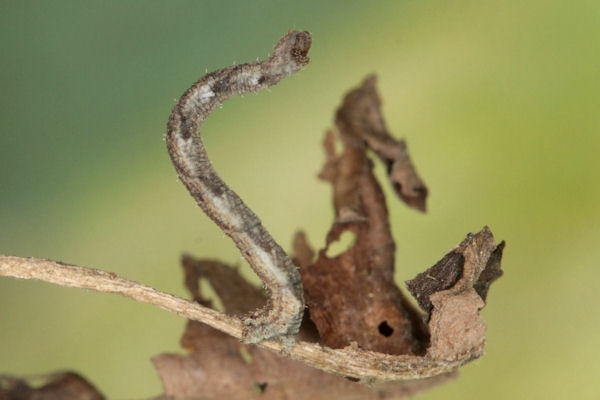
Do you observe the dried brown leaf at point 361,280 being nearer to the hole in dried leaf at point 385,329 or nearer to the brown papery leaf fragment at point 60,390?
the hole in dried leaf at point 385,329

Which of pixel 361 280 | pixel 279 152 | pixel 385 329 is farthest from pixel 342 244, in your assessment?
pixel 279 152

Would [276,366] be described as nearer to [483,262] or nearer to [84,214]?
[483,262]

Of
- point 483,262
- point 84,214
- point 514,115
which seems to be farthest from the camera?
point 84,214

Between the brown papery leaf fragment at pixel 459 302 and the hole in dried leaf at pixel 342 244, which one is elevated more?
the hole in dried leaf at pixel 342 244

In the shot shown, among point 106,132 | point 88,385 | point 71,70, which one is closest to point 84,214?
point 106,132

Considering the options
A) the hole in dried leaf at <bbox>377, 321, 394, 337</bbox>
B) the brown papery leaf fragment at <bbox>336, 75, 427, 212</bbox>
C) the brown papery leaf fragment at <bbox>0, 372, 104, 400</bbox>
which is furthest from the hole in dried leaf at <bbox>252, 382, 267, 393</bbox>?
the brown papery leaf fragment at <bbox>336, 75, 427, 212</bbox>

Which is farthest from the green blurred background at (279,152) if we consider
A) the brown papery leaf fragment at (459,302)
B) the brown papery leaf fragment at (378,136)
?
the brown papery leaf fragment at (459,302)

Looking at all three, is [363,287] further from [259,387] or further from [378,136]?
[378,136]
